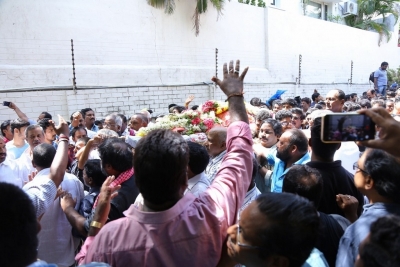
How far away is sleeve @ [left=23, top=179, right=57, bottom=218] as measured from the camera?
2248 mm

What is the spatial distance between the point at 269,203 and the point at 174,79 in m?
10.7

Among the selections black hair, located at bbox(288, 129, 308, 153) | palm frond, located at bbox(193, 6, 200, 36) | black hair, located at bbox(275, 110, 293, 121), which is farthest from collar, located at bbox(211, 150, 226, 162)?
palm frond, located at bbox(193, 6, 200, 36)

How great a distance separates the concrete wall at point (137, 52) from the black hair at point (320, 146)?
8021 millimetres

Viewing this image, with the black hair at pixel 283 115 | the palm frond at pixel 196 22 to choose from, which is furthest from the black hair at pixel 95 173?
the palm frond at pixel 196 22

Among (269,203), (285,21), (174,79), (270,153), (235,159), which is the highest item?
(285,21)

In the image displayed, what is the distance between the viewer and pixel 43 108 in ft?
29.5

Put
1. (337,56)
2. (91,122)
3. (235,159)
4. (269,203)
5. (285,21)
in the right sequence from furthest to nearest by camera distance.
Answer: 1. (337,56)
2. (285,21)
3. (91,122)
4. (235,159)
5. (269,203)

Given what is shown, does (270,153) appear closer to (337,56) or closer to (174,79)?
(174,79)

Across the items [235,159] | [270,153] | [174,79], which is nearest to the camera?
[235,159]

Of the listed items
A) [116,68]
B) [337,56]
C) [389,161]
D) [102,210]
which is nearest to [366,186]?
[389,161]

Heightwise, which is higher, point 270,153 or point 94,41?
point 94,41

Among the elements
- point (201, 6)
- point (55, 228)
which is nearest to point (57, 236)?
point (55, 228)

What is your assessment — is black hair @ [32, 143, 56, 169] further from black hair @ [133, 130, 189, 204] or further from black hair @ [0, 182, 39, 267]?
black hair @ [133, 130, 189, 204]

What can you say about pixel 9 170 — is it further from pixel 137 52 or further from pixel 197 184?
pixel 137 52
